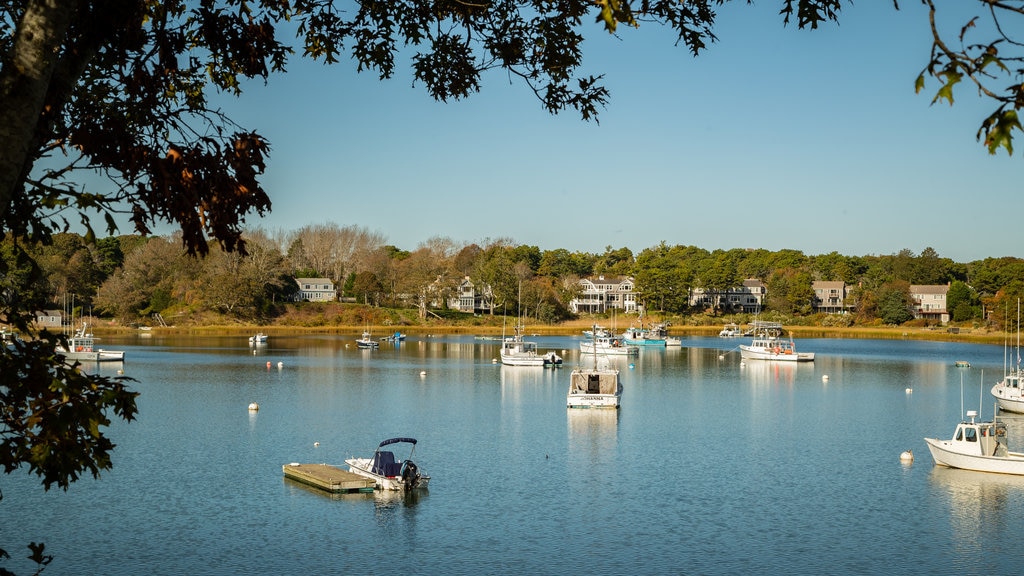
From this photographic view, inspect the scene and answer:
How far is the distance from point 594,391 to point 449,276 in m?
91.9

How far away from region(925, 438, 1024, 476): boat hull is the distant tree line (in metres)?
95.3

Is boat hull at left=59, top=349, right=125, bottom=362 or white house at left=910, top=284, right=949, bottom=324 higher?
white house at left=910, top=284, right=949, bottom=324

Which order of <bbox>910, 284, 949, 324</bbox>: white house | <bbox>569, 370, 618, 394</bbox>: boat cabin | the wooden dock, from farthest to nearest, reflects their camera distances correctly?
<bbox>910, 284, 949, 324</bbox>: white house, <bbox>569, 370, 618, 394</bbox>: boat cabin, the wooden dock

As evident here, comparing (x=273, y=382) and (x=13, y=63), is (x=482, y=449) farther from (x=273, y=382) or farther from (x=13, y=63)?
(x=13, y=63)

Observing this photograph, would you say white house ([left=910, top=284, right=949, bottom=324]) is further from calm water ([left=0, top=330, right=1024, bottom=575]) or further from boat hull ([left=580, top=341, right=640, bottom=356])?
calm water ([left=0, top=330, right=1024, bottom=575])

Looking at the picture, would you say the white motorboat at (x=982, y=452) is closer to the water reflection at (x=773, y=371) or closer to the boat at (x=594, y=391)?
the boat at (x=594, y=391)

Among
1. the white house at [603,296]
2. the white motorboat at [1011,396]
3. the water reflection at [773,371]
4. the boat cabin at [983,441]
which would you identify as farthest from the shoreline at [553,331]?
the boat cabin at [983,441]

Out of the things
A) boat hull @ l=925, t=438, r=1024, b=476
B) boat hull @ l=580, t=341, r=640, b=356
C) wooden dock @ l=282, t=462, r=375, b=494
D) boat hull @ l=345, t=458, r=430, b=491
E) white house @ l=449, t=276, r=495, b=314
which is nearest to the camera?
wooden dock @ l=282, t=462, r=375, b=494

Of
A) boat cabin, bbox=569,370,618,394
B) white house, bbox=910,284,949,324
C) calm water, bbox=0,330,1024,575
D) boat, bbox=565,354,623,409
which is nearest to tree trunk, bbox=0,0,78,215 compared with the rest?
calm water, bbox=0,330,1024,575

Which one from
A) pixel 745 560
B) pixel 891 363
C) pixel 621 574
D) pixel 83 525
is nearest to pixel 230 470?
pixel 83 525

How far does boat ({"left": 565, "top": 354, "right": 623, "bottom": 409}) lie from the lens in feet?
154

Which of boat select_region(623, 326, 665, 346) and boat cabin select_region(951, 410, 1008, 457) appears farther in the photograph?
boat select_region(623, 326, 665, 346)

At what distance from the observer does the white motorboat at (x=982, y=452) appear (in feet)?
100

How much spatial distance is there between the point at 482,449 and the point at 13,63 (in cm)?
3112
